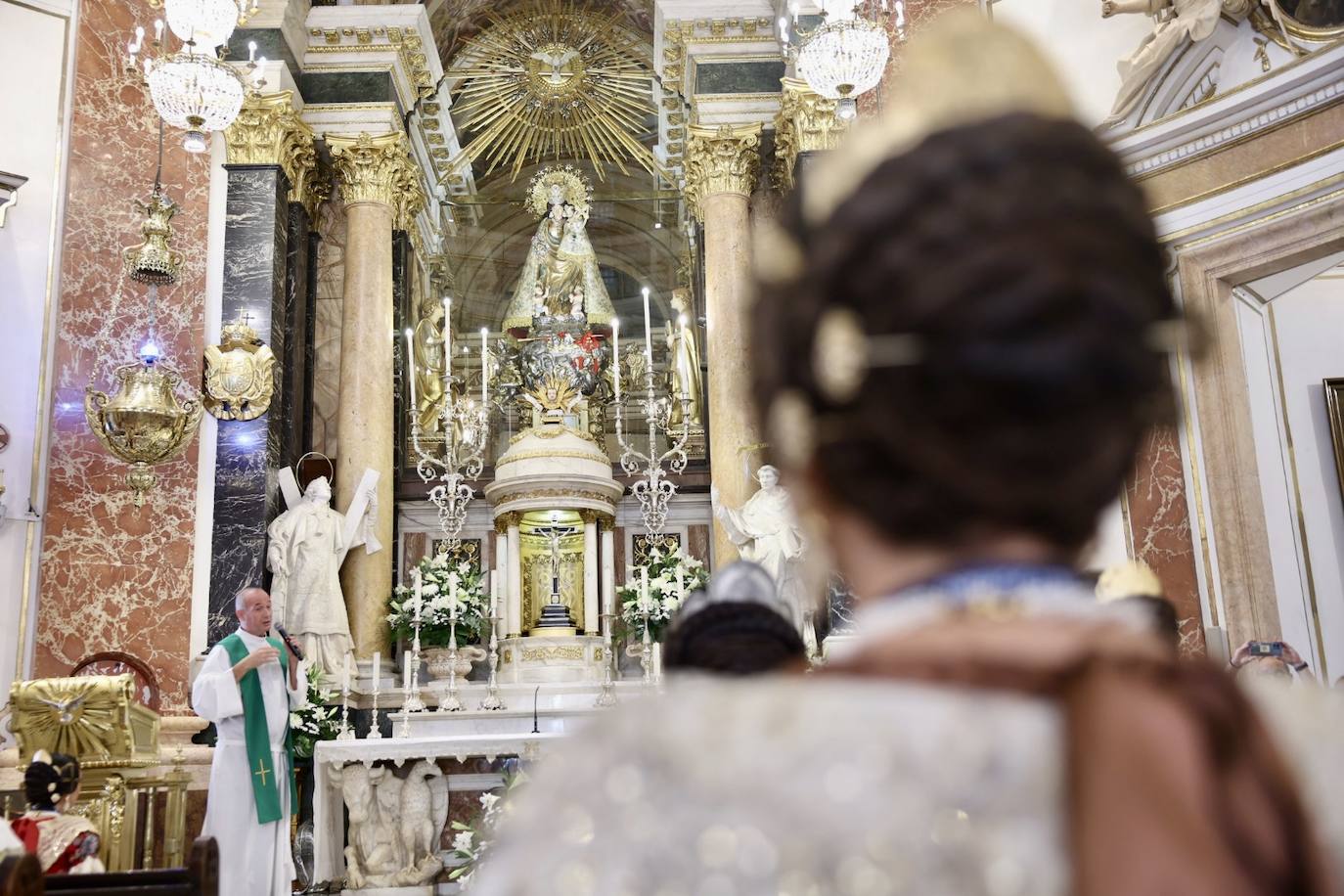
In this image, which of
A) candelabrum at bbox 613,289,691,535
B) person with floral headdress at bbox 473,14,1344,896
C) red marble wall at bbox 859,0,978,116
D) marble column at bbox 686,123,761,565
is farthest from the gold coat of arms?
person with floral headdress at bbox 473,14,1344,896

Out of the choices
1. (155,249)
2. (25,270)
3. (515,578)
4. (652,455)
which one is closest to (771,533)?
(652,455)

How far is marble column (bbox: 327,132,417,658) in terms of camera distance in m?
10.9

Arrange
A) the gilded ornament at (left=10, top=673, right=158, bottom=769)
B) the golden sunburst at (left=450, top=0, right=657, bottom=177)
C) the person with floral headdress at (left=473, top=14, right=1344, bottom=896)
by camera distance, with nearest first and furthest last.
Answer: the person with floral headdress at (left=473, top=14, right=1344, bottom=896)
the gilded ornament at (left=10, top=673, right=158, bottom=769)
the golden sunburst at (left=450, top=0, right=657, bottom=177)

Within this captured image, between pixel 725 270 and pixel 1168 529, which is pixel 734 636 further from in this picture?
pixel 725 270

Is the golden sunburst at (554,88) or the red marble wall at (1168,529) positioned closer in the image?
the red marble wall at (1168,529)

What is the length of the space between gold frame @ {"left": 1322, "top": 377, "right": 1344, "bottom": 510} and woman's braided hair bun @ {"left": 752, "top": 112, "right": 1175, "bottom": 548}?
839cm

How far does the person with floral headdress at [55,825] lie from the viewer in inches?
163

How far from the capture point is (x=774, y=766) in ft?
2.63

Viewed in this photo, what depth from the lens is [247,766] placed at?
6105mm

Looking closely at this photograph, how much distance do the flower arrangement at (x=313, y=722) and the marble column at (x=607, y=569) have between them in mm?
2676

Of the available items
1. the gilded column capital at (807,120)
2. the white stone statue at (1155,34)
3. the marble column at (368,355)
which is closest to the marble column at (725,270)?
the gilded column capital at (807,120)

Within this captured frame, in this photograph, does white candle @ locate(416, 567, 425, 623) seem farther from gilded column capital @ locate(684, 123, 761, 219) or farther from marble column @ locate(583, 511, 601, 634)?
gilded column capital @ locate(684, 123, 761, 219)

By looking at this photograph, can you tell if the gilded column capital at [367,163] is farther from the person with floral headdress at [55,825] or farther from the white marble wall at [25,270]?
the person with floral headdress at [55,825]

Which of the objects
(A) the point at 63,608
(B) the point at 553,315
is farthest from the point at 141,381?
(B) the point at 553,315
